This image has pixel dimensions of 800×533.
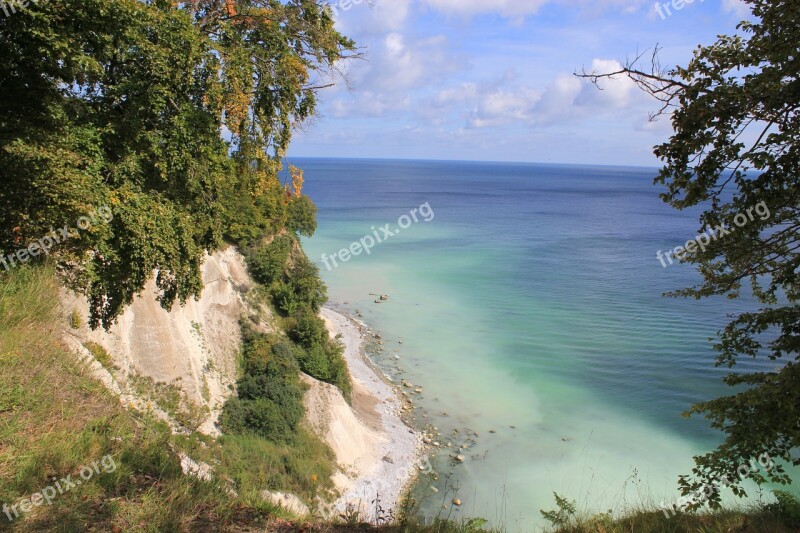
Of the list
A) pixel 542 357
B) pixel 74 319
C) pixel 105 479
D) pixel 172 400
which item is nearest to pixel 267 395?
pixel 172 400

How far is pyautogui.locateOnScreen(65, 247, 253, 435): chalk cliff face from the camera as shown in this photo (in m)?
17.0

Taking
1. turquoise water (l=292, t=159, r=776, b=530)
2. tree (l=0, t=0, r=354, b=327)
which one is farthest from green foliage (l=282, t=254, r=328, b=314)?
tree (l=0, t=0, r=354, b=327)

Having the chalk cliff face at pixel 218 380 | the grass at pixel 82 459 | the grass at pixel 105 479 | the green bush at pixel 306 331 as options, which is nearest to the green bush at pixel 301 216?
the chalk cliff face at pixel 218 380

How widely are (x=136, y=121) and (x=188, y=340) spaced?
12.7 meters

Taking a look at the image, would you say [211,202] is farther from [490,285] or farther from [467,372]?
[490,285]

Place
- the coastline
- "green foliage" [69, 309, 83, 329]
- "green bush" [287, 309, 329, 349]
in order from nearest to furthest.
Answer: "green foliage" [69, 309, 83, 329], the coastline, "green bush" [287, 309, 329, 349]

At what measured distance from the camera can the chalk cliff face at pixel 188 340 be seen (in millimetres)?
17047

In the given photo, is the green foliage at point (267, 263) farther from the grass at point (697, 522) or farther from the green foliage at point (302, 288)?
the grass at point (697, 522)

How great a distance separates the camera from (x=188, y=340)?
20.3 metres

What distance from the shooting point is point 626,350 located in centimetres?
3597

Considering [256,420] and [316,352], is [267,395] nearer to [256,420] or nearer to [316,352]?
[256,420]

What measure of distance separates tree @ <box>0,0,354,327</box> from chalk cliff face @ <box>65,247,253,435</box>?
5.34 meters

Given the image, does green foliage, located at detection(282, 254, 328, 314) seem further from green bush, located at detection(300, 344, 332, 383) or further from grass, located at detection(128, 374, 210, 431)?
grass, located at detection(128, 374, 210, 431)

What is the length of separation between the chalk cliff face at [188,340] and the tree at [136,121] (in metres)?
5.34
